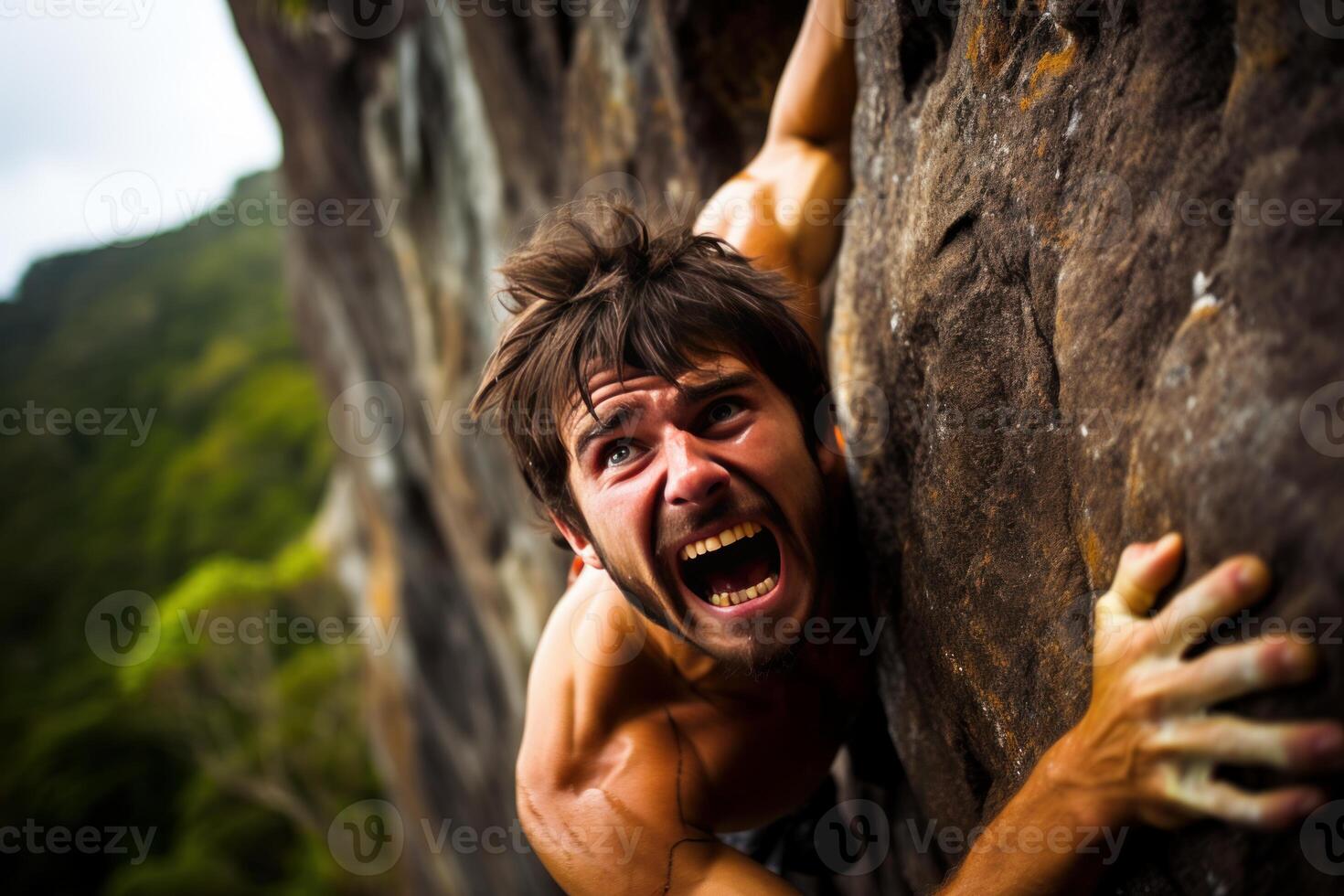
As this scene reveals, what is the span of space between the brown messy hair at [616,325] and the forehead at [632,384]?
0.02 meters

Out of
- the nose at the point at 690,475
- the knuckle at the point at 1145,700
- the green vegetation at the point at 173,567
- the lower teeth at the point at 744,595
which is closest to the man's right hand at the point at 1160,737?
the knuckle at the point at 1145,700

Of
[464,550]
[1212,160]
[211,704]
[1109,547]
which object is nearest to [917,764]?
[1109,547]

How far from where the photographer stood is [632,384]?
2.18m

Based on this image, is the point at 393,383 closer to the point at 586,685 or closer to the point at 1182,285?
the point at 586,685

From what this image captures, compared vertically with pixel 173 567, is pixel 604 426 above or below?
above

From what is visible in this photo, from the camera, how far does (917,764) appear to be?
2715 millimetres

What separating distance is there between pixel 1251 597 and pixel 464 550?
24.7 ft

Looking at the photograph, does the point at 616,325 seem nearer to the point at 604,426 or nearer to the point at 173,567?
the point at 604,426

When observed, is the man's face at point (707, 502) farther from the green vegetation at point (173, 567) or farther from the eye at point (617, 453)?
the green vegetation at point (173, 567)

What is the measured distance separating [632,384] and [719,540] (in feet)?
1.38

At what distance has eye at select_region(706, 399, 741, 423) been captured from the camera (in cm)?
222

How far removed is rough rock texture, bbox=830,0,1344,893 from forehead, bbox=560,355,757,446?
493 millimetres

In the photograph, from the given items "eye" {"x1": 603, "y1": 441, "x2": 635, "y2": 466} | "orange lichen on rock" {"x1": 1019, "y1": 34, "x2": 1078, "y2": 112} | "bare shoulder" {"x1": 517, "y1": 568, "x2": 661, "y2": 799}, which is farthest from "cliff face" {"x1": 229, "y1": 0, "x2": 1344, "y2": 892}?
"bare shoulder" {"x1": 517, "y1": 568, "x2": 661, "y2": 799}

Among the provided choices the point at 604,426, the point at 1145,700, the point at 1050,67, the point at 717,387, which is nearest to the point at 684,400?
the point at 717,387
